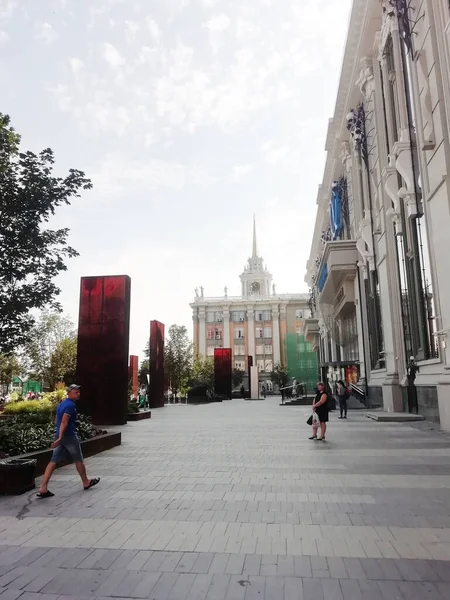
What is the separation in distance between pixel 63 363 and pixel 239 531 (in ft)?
102

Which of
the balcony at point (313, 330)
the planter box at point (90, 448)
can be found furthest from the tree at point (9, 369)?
the planter box at point (90, 448)

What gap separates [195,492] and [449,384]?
815cm

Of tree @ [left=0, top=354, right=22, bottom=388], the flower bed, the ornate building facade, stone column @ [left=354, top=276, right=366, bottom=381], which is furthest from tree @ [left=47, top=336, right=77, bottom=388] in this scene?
the flower bed

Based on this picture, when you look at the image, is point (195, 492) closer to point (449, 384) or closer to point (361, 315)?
point (449, 384)

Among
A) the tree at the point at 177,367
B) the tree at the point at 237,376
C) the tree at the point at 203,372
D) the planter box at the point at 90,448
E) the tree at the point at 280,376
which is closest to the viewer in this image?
the planter box at the point at 90,448

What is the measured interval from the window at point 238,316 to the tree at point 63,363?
63.3 meters

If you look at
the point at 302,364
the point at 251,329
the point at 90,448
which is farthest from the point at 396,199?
the point at 251,329

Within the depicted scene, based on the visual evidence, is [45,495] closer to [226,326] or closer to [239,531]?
[239,531]

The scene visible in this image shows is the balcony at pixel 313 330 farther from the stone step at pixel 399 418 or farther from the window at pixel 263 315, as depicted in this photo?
the window at pixel 263 315

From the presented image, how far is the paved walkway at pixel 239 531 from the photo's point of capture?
3.68 m

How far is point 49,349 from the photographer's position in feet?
123

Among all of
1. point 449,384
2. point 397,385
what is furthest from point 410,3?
point 397,385

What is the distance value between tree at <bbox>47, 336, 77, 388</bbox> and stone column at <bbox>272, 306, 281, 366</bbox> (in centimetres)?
6172

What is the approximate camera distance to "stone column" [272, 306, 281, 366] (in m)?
93.9
